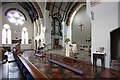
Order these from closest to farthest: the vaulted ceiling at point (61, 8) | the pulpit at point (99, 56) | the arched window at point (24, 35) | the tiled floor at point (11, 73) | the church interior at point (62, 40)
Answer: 1. the church interior at point (62, 40)
2. the tiled floor at point (11, 73)
3. the pulpit at point (99, 56)
4. the vaulted ceiling at point (61, 8)
5. the arched window at point (24, 35)

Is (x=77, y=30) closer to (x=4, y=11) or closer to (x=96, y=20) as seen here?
(x=96, y=20)

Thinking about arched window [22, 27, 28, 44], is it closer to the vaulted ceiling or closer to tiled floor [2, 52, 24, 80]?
the vaulted ceiling

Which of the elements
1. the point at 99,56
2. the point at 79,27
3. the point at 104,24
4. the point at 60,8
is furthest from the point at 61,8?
the point at 99,56

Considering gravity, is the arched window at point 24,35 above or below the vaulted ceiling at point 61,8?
below

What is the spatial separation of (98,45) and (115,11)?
1.56 meters

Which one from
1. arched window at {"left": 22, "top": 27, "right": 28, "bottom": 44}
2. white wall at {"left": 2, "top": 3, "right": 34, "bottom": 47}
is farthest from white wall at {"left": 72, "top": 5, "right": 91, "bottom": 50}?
arched window at {"left": 22, "top": 27, "right": 28, "bottom": 44}

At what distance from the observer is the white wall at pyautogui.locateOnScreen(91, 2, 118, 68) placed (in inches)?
222

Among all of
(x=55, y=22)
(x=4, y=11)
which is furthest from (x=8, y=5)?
(x=55, y=22)

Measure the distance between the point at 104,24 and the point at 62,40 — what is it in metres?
10.3

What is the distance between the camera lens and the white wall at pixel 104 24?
5.65 metres

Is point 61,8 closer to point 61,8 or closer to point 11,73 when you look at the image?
point 61,8

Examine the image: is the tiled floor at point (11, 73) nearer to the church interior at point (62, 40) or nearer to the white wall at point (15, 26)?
the church interior at point (62, 40)

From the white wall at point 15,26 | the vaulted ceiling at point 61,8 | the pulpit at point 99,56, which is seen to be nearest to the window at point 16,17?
the white wall at point 15,26

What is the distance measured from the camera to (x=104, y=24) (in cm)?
607
